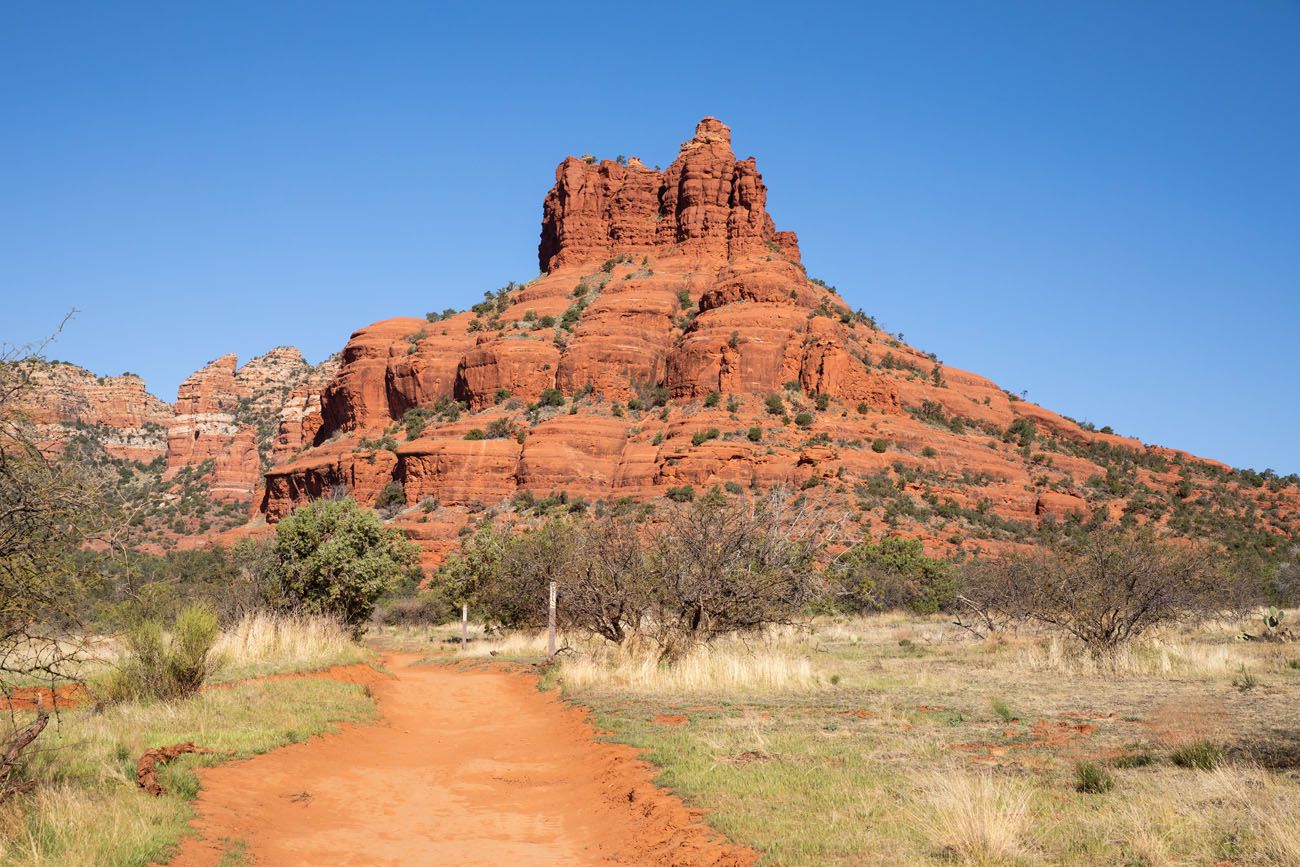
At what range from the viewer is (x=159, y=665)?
12195 mm

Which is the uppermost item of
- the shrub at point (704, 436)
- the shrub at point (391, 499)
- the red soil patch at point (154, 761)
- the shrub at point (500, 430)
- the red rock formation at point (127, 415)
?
the red rock formation at point (127, 415)

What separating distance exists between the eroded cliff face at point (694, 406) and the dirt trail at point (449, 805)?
A: 48.8 meters

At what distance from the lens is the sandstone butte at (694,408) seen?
6969 centimetres

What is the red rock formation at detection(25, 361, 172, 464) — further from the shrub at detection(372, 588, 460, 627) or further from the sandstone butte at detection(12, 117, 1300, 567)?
the shrub at detection(372, 588, 460, 627)

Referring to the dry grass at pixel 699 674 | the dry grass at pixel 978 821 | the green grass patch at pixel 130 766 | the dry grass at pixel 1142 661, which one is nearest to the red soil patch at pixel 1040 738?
the dry grass at pixel 978 821

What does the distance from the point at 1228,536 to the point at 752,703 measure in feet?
226

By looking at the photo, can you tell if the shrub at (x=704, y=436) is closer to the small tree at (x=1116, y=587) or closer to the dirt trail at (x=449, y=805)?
the small tree at (x=1116, y=587)

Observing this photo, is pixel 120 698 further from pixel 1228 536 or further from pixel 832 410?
pixel 1228 536

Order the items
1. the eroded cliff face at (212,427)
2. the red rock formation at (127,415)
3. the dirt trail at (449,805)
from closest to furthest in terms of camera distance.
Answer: the dirt trail at (449,805)
the eroded cliff face at (212,427)
the red rock formation at (127,415)

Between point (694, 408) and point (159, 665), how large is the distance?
66197 millimetres

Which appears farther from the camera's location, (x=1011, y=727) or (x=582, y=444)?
(x=582, y=444)

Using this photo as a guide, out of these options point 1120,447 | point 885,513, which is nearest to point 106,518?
point 885,513

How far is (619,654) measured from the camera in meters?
19.1

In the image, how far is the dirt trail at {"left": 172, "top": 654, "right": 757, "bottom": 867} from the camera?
733cm
